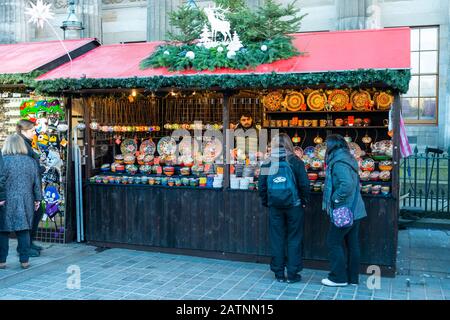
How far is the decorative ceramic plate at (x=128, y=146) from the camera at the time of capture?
8922 mm

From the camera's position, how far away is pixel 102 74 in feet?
26.1

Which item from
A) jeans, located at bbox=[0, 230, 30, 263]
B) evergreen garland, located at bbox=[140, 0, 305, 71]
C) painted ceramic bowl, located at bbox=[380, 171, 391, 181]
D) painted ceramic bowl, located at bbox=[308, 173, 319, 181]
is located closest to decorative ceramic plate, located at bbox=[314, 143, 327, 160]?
painted ceramic bowl, located at bbox=[308, 173, 319, 181]

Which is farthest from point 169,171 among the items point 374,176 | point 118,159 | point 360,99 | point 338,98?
point 360,99

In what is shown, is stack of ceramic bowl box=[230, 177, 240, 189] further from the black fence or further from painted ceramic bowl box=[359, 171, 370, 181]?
the black fence

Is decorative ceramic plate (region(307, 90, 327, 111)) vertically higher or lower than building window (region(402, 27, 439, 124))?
lower

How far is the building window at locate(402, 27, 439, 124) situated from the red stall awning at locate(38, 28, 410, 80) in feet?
21.5

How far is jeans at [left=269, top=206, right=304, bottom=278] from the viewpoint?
20.9 feet

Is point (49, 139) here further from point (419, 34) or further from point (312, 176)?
point (419, 34)

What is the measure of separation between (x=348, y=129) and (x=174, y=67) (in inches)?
136

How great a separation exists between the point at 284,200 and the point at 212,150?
244cm

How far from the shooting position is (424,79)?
13.8 metres

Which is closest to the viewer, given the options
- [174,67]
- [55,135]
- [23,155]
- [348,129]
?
[23,155]

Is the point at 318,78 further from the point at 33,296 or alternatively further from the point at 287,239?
the point at 33,296

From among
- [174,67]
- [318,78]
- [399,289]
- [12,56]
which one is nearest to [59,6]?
[12,56]
